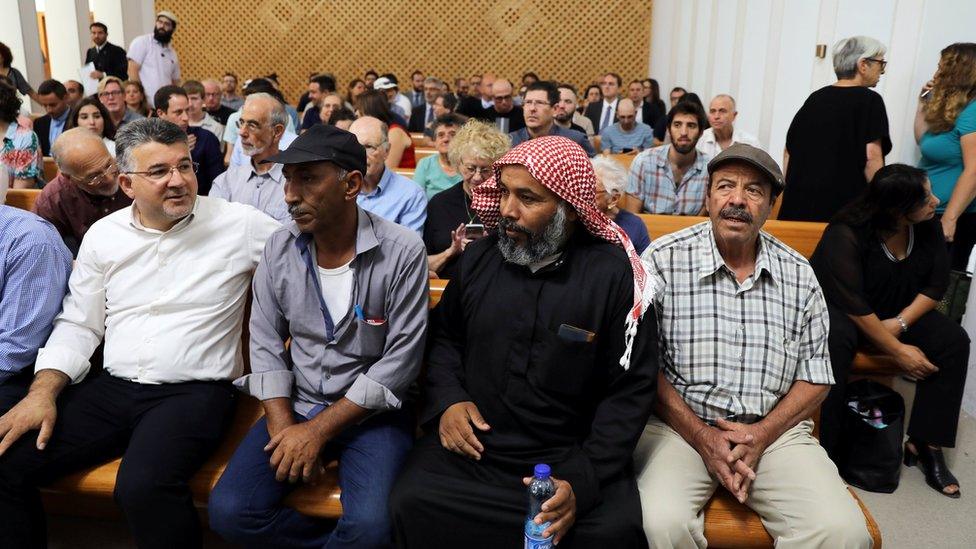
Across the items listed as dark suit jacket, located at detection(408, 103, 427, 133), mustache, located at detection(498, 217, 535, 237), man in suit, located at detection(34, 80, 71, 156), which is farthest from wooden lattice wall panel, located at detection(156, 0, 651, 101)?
mustache, located at detection(498, 217, 535, 237)

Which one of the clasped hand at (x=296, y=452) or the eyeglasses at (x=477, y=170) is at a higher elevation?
the eyeglasses at (x=477, y=170)

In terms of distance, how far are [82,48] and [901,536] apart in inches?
488

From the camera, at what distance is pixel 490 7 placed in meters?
14.0

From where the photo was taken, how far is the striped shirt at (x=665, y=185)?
4098 millimetres

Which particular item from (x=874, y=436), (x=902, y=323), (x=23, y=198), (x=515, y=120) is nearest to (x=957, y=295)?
(x=902, y=323)

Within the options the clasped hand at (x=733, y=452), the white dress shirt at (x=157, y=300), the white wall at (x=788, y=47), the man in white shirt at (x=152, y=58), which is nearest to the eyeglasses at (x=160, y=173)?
the white dress shirt at (x=157, y=300)

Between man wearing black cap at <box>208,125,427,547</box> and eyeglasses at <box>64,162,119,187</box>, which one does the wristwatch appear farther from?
eyeglasses at <box>64,162,119,187</box>

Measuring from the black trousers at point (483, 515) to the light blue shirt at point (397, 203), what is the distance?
1.79m

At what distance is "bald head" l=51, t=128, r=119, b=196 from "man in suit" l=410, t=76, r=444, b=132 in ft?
21.6

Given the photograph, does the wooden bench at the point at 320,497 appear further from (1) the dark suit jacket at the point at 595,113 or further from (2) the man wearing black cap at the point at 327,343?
(1) the dark suit jacket at the point at 595,113

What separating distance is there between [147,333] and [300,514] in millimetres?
781

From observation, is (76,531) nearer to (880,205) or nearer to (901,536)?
(901,536)

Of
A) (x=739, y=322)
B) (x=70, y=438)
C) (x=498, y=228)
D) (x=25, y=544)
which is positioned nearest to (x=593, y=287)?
(x=498, y=228)

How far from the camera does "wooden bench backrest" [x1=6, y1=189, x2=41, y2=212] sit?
142 inches
